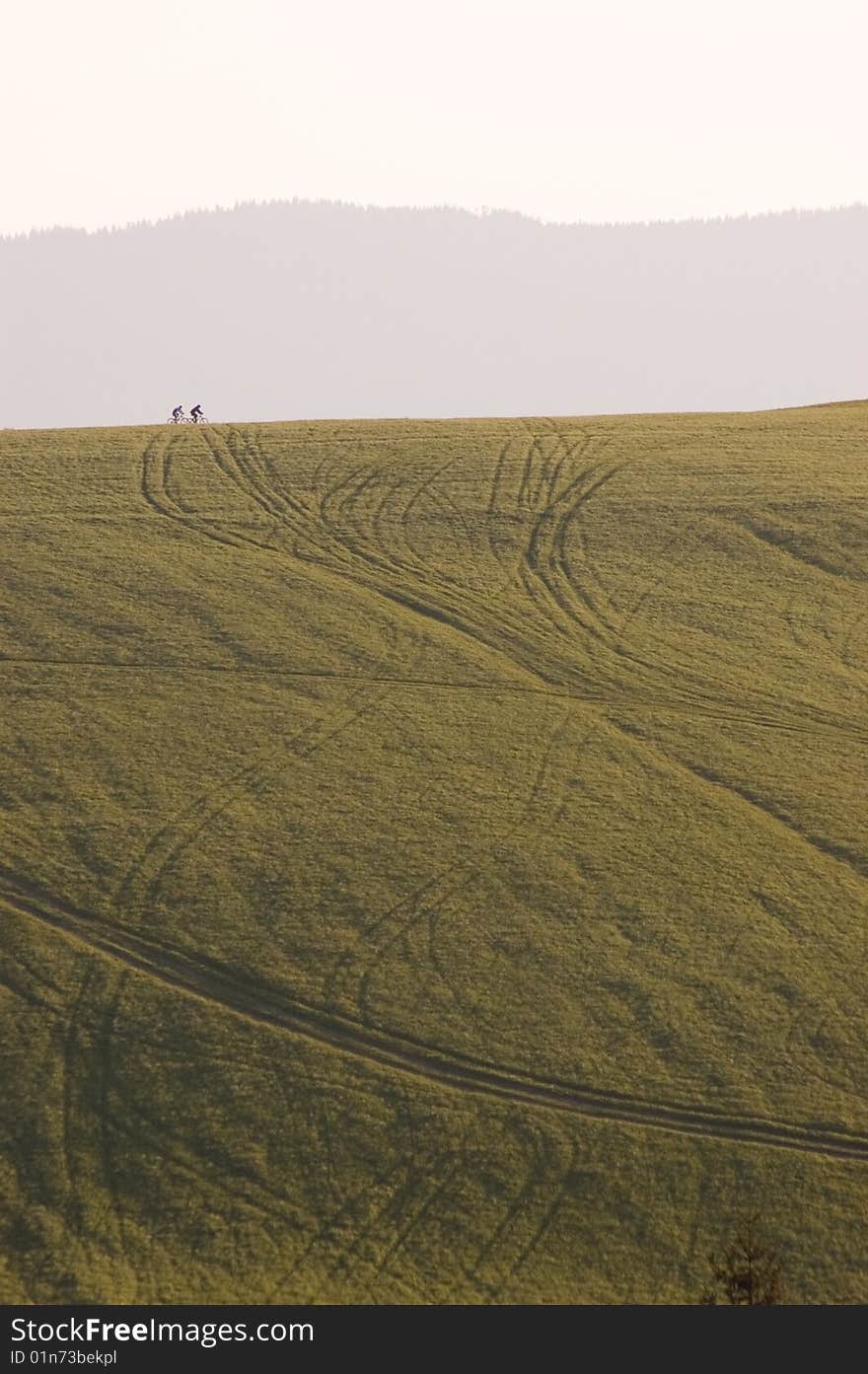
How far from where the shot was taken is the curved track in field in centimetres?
2973

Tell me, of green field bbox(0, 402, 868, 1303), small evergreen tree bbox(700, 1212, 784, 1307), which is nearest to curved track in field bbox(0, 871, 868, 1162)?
green field bbox(0, 402, 868, 1303)

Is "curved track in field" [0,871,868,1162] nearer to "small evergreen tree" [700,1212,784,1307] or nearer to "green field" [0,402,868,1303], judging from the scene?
"green field" [0,402,868,1303]

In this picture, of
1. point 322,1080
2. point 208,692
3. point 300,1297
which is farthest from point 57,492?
point 300,1297

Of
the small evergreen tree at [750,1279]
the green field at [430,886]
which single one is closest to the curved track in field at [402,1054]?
the green field at [430,886]

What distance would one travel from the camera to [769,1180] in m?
28.9

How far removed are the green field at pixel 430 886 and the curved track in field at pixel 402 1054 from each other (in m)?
0.08

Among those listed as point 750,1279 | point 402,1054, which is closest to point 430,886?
point 402,1054

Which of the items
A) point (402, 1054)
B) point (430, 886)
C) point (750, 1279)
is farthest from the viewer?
point (430, 886)

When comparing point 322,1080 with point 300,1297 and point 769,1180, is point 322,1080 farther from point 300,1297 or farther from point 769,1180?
point 769,1180

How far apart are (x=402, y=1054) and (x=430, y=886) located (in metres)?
5.22

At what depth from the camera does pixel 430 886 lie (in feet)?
116

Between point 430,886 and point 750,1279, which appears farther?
point 430,886

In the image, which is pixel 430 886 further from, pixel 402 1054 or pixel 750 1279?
pixel 750 1279
